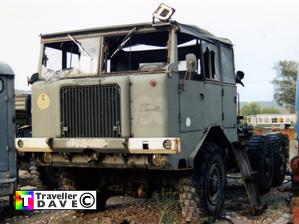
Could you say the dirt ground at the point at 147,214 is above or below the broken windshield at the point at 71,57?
below

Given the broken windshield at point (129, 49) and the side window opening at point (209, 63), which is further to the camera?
the side window opening at point (209, 63)

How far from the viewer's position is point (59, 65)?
727 centimetres

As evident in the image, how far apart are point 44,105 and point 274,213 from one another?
4.19m

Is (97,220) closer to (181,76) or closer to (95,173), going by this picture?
(95,173)

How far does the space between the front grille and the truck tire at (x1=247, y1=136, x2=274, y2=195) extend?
388 centimetres

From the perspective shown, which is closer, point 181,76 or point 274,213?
point 181,76

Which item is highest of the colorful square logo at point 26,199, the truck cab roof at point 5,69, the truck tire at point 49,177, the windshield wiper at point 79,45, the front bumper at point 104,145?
the windshield wiper at point 79,45

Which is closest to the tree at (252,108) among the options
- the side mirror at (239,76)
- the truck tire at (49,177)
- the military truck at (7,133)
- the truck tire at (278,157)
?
the truck tire at (278,157)

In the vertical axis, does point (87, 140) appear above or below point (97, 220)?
above

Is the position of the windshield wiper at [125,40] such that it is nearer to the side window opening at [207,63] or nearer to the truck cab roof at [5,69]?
the side window opening at [207,63]

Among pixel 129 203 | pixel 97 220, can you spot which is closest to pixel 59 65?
pixel 97 220

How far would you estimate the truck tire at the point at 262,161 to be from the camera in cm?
937
